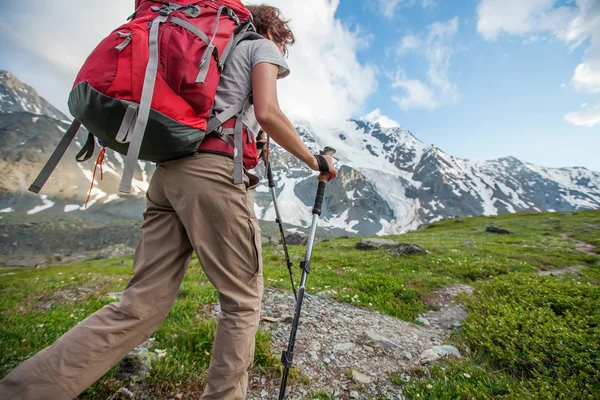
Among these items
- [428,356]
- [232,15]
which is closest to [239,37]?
[232,15]

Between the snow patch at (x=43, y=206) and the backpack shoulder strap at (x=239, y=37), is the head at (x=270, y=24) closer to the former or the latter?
the backpack shoulder strap at (x=239, y=37)

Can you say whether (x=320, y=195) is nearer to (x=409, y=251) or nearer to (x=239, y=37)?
(x=239, y=37)

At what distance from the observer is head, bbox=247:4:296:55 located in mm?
3391

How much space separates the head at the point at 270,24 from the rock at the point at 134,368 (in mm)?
4291

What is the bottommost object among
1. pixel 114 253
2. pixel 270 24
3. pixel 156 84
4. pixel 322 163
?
pixel 114 253

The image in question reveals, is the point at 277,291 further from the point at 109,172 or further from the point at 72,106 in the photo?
the point at 109,172

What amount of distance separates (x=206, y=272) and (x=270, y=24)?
294 cm

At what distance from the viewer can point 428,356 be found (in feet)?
15.6

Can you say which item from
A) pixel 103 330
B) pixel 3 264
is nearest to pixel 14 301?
pixel 103 330

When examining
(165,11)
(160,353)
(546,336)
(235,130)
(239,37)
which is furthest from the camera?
(546,336)

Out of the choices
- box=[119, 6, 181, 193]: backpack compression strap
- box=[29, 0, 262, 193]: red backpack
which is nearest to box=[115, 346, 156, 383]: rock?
box=[29, 0, 262, 193]: red backpack

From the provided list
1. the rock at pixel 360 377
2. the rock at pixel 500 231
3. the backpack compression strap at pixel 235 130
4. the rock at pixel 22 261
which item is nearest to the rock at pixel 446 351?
the rock at pixel 360 377

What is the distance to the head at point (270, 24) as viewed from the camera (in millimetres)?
3391

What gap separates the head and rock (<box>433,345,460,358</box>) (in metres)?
5.55
